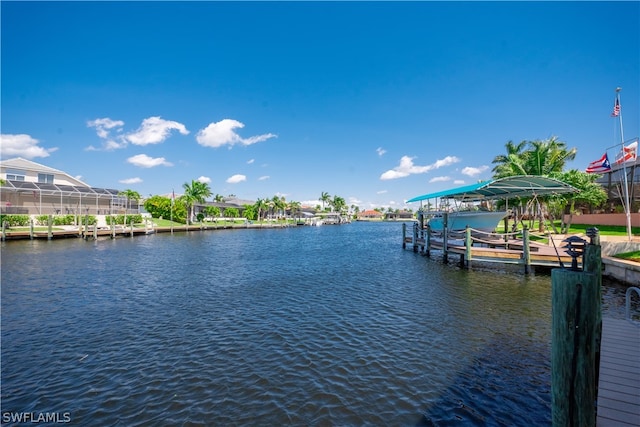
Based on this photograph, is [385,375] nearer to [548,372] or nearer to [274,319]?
[548,372]

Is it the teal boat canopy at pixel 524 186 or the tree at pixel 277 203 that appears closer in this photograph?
the teal boat canopy at pixel 524 186

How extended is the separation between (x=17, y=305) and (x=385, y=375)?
47.2 ft

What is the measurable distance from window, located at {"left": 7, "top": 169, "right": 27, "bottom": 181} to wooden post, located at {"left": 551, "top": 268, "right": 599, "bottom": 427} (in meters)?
73.1

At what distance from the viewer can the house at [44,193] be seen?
44562mm

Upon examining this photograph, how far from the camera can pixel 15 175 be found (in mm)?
51594

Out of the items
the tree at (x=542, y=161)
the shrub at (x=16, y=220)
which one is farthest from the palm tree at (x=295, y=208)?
the tree at (x=542, y=161)

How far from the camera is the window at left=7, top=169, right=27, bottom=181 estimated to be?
51031mm

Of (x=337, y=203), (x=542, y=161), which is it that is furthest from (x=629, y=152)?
(x=337, y=203)

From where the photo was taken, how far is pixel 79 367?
7.20 m

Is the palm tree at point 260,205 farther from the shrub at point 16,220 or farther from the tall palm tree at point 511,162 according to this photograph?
the tall palm tree at point 511,162

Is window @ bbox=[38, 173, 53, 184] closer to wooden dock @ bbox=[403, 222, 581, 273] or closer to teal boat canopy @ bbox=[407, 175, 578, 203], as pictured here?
teal boat canopy @ bbox=[407, 175, 578, 203]

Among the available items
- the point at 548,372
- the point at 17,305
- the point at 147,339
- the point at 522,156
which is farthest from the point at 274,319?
the point at 522,156

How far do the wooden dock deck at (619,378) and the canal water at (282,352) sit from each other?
134cm

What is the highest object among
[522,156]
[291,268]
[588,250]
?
[522,156]
